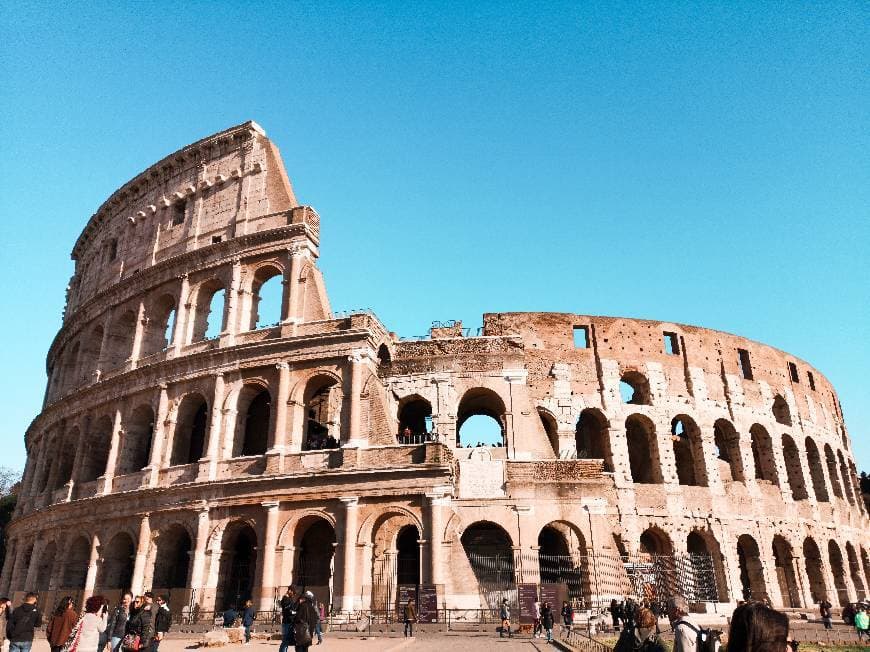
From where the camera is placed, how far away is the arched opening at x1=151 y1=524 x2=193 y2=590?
20.7m

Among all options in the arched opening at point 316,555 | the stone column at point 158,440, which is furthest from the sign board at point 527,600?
the stone column at point 158,440

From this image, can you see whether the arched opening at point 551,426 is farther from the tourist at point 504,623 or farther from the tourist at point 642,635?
the tourist at point 642,635

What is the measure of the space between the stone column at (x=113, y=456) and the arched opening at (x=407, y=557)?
10762 mm

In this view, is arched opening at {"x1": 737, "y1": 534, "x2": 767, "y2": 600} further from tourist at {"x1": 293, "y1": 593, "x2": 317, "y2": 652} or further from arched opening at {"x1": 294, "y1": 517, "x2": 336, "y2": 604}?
tourist at {"x1": 293, "y1": 593, "x2": 317, "y2": 652}

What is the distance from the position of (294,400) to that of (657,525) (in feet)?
46.6

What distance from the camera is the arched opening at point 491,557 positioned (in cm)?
1980

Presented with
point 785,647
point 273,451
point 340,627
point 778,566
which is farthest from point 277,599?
point 778,566

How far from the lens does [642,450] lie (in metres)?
26.9

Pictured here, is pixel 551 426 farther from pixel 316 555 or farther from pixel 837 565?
pixel 837 565

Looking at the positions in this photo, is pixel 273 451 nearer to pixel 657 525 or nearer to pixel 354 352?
pixel 354 352

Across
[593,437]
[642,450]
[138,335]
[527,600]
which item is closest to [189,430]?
[138,335]

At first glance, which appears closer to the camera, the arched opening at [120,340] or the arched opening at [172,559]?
the arched opening at [172,559]

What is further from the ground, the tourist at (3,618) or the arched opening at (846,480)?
the arched opening at (846,480)

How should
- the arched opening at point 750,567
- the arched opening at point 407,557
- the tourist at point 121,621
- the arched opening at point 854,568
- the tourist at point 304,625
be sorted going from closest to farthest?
the tourist at point 304,625
the tourist at point 121,621
the arched opening at point 407,557
the arched opening at point 750,567
the arched opening at point 854,568
